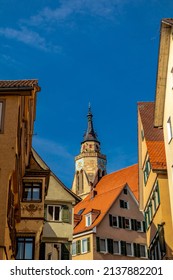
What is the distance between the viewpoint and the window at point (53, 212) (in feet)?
115

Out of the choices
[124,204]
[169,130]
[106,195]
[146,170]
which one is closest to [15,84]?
[169,130]

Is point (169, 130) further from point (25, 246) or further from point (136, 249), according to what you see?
point (136, 249)

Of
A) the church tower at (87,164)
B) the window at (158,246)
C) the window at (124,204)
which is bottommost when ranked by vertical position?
the window at (158,246)

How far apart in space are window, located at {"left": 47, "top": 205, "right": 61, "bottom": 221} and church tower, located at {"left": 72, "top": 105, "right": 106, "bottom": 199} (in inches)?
2505

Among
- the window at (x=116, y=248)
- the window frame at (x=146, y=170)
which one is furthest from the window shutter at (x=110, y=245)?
the window frame at (x=146, y=170)

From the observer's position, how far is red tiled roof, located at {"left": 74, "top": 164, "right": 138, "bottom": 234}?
49125mm

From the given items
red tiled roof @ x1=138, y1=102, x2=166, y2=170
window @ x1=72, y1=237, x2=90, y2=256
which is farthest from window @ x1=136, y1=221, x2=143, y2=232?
red tiled roof @ x1=138, y1=102, x2=166, y2=170

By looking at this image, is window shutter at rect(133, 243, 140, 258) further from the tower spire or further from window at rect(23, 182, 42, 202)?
the tower spire

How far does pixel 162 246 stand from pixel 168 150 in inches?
183

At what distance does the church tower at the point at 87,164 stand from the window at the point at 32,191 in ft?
243

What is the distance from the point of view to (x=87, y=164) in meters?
107

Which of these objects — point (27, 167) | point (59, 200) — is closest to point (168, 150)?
point (27, 167)

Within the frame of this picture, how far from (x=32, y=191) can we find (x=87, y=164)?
→ 81836 millimetres

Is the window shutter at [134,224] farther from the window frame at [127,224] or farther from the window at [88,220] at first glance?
the window at [88,220]
